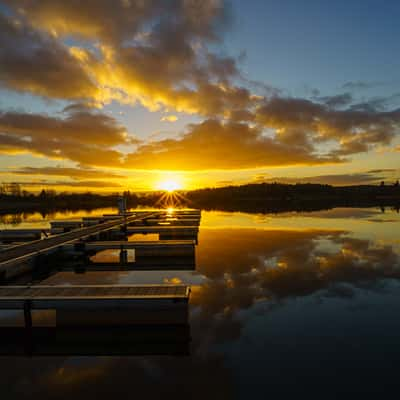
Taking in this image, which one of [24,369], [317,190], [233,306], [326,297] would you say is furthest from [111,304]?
[317,190]

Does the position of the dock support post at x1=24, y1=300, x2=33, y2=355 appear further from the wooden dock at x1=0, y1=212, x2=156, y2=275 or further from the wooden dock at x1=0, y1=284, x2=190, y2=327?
the wooden dock at x1=0, y1=212, x2=156, y2=275

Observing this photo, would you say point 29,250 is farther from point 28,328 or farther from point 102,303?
point 102,303

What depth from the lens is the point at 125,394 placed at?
3.49 meters

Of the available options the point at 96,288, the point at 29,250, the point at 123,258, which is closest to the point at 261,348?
the point at 96,288

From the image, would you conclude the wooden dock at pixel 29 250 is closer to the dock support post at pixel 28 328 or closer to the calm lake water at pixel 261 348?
the calm lake water at pixel 261 348

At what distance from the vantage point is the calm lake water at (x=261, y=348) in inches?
142

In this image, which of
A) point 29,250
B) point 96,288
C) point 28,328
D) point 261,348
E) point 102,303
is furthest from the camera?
point 29,250

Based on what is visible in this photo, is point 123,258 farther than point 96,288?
Yes

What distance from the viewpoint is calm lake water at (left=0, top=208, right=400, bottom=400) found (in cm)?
360

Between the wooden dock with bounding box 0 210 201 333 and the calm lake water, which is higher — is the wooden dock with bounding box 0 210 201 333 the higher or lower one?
the higher one

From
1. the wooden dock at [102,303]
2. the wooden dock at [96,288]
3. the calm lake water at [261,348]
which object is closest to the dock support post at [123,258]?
the wooden dock at [96,288]

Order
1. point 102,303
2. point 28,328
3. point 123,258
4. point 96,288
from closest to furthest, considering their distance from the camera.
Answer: point 102,303 → point 28,328 → point 96,288 → point 123,258

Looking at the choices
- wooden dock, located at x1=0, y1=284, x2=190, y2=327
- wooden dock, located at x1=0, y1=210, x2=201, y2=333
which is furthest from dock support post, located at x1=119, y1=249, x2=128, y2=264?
wooden dock, located at x1=0, y1=284, x2=190, y2=327

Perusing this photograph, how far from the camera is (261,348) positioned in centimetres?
447
